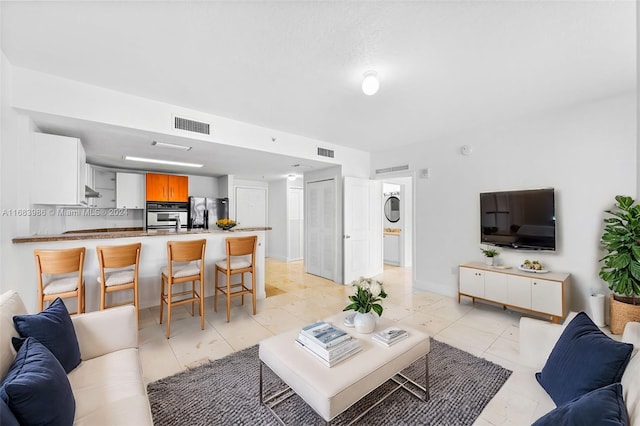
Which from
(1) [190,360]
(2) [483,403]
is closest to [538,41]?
(2) [483,403]

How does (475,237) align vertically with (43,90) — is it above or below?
below

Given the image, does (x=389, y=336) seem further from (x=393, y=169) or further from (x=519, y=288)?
(x=393, y=169)

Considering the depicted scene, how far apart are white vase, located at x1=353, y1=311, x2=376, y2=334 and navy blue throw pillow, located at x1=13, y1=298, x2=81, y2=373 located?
1.74 m

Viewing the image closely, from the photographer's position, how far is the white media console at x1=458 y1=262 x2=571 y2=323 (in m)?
3.02

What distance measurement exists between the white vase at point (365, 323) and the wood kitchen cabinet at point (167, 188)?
524cm

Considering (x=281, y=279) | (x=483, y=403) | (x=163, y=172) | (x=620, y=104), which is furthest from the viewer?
(x=163, y=172)

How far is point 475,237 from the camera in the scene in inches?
159

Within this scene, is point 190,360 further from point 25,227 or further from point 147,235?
point 25,227

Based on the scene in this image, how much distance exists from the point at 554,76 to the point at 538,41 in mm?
775

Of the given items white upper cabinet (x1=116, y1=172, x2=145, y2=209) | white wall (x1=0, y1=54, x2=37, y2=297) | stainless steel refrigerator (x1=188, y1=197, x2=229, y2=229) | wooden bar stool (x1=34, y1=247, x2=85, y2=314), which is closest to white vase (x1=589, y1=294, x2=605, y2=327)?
wooden bar stool (x1=34, y1=247, x2=85, y2=314)

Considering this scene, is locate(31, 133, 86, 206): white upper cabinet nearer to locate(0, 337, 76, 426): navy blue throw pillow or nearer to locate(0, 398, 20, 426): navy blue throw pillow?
locate(0, 337, 76, 426): navy blue throw pillow

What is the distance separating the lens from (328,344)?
5.38ft

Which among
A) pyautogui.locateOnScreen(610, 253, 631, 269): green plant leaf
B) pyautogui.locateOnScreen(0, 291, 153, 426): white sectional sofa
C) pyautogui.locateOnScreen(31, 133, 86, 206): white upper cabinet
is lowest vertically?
pyautogui.locateOnScreen(0, 291, 153, 426): white sectional sofa

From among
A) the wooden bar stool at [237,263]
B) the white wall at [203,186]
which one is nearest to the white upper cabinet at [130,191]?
the white wall at [203,186]
